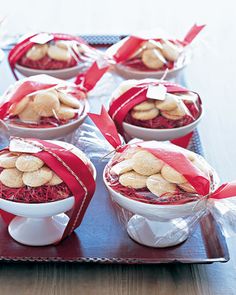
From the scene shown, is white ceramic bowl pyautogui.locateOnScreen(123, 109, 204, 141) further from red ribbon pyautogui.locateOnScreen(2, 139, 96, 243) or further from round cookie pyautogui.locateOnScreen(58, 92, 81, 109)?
red ribbon pyautogui.locateOnScreen(2, 139, 96, 243)

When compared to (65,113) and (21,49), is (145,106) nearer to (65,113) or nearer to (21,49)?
(65,113)

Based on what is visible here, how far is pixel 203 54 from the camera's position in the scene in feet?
4.70

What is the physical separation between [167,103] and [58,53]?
277 mm

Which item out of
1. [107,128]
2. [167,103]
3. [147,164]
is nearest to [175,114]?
[167,103]

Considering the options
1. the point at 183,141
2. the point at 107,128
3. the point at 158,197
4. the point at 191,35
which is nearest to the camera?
the point at 158,197

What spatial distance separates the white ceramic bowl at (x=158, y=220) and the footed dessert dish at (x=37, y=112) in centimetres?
20

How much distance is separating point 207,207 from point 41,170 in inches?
7.5

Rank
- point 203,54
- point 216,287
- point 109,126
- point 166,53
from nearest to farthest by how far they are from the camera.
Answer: point 216,287 < point 109,126 < point 166,53 < point 203,54

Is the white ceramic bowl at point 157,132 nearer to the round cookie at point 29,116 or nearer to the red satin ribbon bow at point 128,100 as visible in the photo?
the red satin ribbon bow at point 128,100

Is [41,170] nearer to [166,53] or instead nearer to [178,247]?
[178,247]

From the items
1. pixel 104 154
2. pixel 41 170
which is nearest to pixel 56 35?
pixel 104 154

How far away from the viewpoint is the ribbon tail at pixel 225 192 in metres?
0.72

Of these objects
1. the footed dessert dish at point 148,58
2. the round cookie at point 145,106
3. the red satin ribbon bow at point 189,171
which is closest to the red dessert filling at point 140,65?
the footed dessert dish at point 148,58

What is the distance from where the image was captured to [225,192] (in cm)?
72
